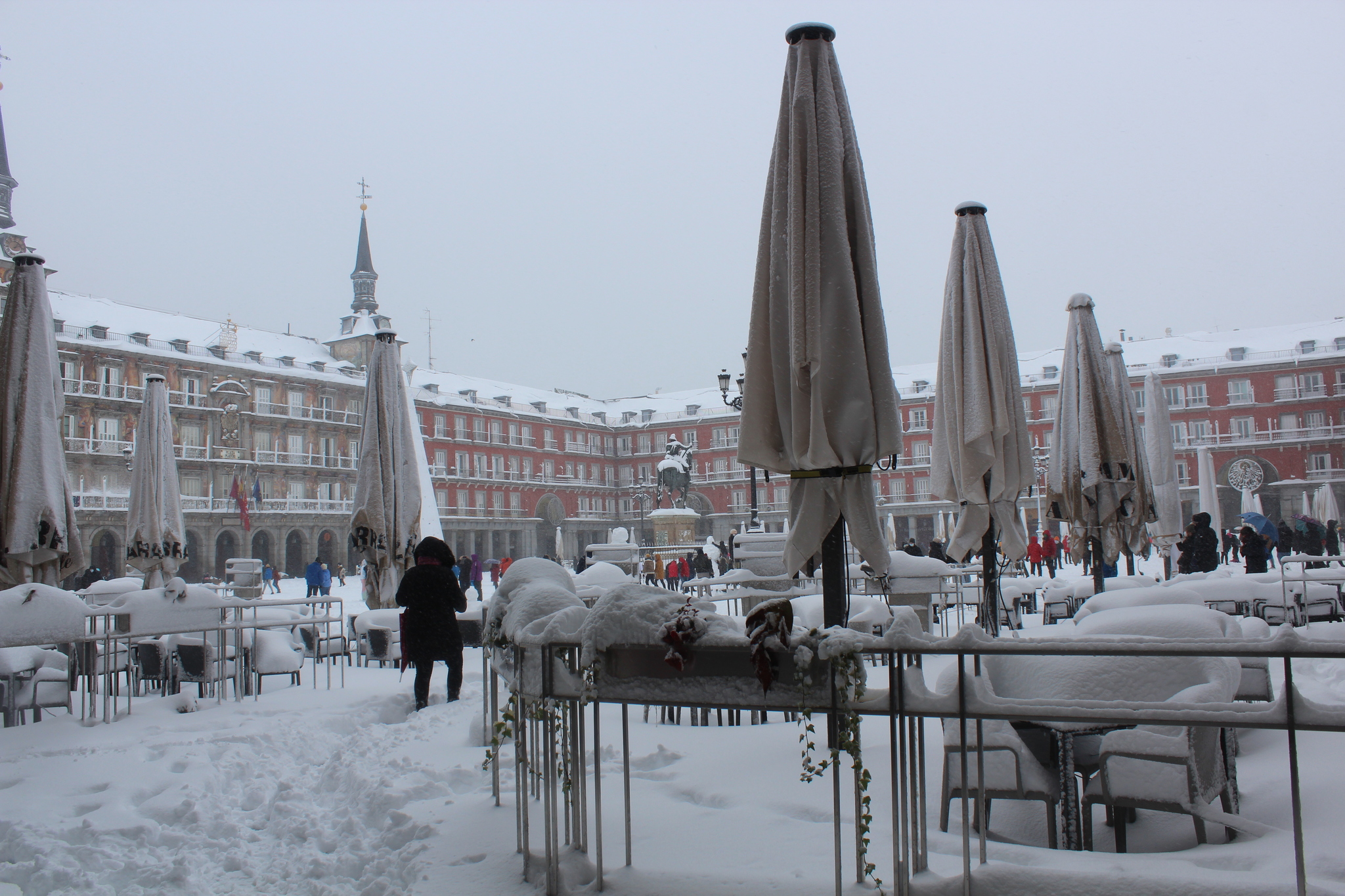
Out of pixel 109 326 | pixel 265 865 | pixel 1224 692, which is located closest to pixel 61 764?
pixel 265 865

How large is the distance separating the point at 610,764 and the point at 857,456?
6.62ft

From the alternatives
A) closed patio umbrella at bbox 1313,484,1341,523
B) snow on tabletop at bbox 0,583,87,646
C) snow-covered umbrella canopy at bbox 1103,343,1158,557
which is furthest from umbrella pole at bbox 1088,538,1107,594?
closed patio umbrella at bbox 1313,484,1341,523

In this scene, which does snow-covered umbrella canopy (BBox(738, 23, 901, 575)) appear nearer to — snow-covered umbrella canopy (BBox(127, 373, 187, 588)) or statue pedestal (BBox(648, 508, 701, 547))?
snow-covered umbrella canopy (BBox(127, 373, 187, 588))

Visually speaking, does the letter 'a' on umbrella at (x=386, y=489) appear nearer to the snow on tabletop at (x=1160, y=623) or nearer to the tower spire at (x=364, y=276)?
the snow on tabletop at (x=1160, y=623)

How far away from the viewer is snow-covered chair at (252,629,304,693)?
306 inches

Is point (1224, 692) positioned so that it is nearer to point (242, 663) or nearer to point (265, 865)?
point (265, 865)

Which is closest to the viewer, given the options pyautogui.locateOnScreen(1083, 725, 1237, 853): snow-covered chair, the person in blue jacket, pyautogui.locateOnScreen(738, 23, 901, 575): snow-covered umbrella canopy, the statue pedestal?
pyautogui.locateOnScreen(1083, 725, 1237, 853): snow-covered chair

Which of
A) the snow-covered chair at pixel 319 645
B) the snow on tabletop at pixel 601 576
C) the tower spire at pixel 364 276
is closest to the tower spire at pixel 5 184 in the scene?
the tower spire at pixel 364 276

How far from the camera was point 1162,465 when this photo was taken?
527 inches

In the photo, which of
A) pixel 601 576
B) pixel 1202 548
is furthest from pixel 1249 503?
pixel 601 576

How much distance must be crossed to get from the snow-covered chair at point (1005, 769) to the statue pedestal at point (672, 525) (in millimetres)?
22612

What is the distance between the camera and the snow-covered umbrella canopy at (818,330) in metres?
3.81

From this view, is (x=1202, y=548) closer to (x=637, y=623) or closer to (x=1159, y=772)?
(x=1159, y=772)

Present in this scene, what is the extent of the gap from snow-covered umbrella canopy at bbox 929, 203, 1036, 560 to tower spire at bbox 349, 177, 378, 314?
52.8 metres
